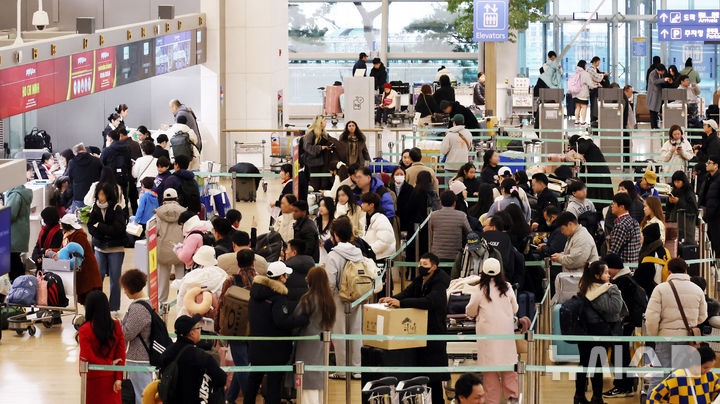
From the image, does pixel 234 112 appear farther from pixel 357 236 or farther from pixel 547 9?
pixel 547 9

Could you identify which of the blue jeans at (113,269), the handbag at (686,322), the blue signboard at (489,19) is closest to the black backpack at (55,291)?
the blue jeans at (113,269)

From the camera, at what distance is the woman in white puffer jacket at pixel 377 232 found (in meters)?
11.4

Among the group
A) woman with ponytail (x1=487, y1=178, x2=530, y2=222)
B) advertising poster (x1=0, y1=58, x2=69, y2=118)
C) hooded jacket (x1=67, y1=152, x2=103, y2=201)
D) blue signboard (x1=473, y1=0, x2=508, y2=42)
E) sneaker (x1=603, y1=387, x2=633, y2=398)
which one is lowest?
sneaker (x1=603, y1=387, x2=633, y2=398)

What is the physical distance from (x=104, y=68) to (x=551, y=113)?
365 inches

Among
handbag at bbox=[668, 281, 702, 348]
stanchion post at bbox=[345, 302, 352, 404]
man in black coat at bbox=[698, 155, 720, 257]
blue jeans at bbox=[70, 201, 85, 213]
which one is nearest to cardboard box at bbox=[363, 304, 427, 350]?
stanchion post at bbox=[345, 302, 352, 404]

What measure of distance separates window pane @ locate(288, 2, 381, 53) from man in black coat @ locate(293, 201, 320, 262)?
78.2ft

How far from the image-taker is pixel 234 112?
2284 centimetres

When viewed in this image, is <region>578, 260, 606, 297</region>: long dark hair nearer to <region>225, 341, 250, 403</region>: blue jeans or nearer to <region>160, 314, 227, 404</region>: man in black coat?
<region>225, 341, 250, 403</region>: blue jeans

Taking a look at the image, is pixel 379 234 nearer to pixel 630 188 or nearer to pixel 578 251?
pixel 578 251

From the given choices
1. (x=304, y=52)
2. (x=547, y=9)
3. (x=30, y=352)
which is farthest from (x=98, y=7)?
(x=547, y=9)

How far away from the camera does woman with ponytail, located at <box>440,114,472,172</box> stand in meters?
16.2

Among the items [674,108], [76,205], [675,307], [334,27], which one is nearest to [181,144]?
[76,205]

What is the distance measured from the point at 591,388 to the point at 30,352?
538cm

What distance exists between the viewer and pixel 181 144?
16906mm
